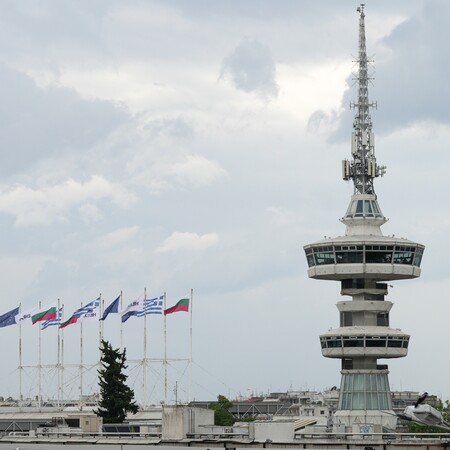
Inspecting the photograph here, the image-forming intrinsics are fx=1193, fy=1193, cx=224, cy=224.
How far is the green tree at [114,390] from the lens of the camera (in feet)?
554

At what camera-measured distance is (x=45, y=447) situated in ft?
291

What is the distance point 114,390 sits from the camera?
170500mm

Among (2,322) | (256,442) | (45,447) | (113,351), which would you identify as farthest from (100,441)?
(2,322)

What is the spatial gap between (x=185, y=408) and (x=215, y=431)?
332 cm

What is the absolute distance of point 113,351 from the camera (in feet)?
563

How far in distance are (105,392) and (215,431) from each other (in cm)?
7910

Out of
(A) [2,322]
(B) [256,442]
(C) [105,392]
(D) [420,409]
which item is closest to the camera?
(D) [420,409]

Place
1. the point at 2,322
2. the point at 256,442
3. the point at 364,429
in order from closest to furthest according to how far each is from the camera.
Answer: the point at 256,442, the point at 364,429, the point at 2,322

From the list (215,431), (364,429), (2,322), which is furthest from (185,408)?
(2,322)

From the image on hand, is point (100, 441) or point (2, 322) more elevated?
point (2, 322)

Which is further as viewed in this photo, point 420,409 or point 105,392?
point 105,392

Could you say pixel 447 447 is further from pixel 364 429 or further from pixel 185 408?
pixel 364 429

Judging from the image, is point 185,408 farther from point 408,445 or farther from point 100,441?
point 408,445

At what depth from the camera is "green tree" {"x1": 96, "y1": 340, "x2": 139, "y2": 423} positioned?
169000mm
